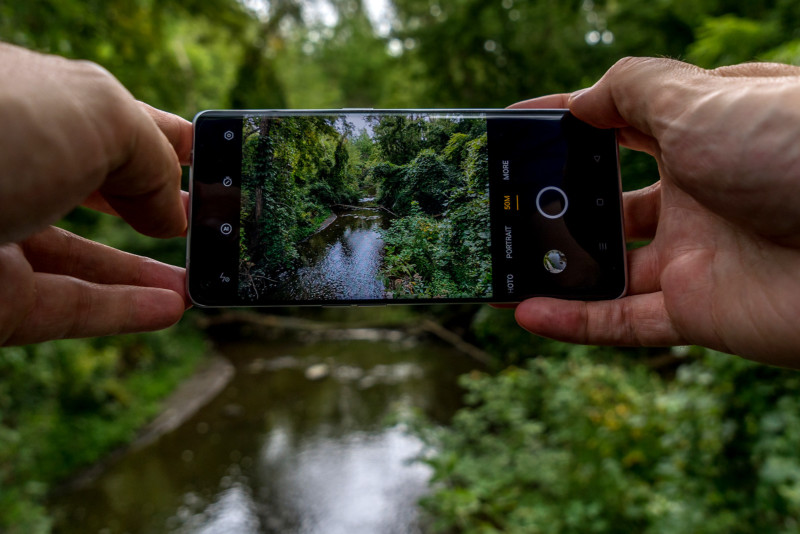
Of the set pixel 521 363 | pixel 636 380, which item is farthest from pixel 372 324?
pixel 636 380

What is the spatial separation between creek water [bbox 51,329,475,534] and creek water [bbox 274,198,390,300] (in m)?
1.90

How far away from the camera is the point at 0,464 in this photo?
133 inches

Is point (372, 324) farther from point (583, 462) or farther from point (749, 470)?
point (749, 470)

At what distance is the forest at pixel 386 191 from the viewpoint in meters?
1.30

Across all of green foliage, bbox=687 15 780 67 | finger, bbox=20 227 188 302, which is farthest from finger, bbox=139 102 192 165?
green foliage, bbox=687 15 780 67

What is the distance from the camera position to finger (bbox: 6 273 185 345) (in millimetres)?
1056

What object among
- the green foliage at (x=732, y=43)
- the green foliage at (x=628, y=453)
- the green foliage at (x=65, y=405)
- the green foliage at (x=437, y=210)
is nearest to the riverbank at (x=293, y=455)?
the green foliage at (x=65, y=405)

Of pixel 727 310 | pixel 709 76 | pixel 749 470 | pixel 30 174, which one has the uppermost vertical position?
pixel 709 76

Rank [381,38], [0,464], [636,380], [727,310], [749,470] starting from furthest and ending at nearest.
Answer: [381,38] < [636,380] < [0,464] < [749,470] < [727,310]

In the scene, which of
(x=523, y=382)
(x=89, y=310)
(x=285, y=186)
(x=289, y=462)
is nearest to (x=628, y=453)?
(x=523, y=382)

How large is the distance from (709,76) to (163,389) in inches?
286

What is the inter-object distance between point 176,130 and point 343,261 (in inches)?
21.4

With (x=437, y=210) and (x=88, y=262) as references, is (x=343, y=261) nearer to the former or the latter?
(x=437, y=210)

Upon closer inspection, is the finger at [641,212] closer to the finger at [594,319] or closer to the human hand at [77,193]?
the finger at [594,319]
